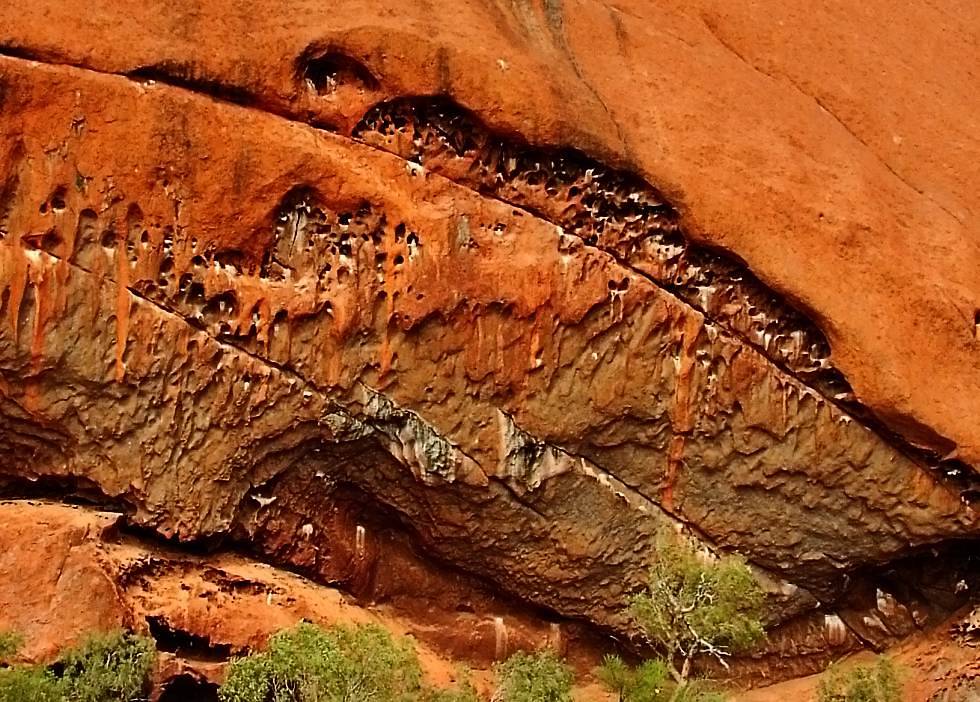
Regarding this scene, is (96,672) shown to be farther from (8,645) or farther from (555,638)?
(555,638)

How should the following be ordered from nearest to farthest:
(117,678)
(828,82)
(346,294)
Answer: (117,678)
(346,294)
(828,82)

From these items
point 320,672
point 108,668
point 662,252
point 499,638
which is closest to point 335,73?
point 662,252

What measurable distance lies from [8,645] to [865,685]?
25.2 ft

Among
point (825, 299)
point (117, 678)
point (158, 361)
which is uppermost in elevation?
point (825, 299)

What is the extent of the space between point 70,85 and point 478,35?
3.57 m

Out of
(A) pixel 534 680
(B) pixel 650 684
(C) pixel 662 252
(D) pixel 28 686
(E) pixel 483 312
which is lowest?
(B) pixel 650 684

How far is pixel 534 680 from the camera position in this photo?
11.1 metres

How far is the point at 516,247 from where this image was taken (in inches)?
447

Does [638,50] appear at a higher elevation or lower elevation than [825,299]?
higher

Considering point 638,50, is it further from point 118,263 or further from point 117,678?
point 117,678

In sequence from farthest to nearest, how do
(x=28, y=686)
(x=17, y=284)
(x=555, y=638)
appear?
(x=555, y=638) → (x=17, y=284) → (x=28, y=686)

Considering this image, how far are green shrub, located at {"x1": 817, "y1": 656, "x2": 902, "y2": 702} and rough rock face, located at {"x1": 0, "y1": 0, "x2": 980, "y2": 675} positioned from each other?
2.59 feet

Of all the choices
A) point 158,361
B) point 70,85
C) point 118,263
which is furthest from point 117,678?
point 70,85

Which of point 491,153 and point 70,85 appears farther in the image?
point 491,153
